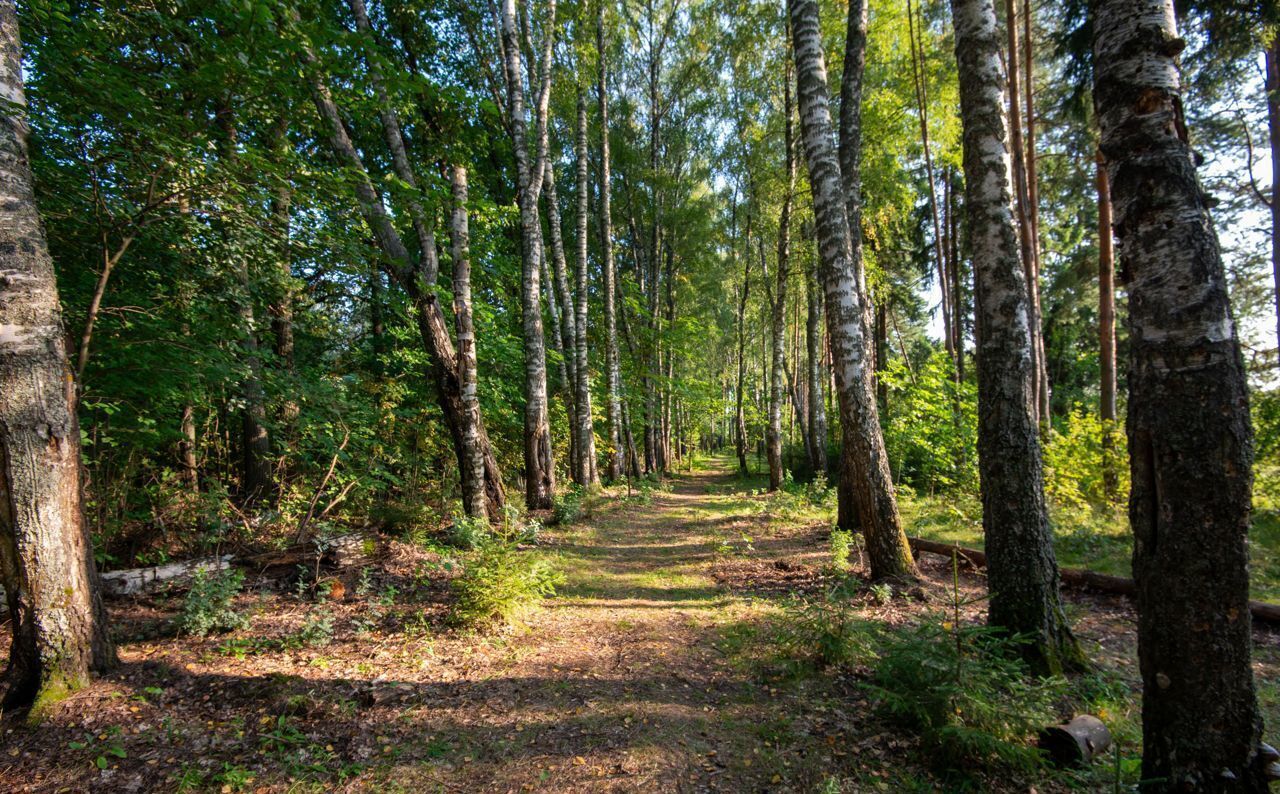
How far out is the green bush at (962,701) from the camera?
2.61 metres

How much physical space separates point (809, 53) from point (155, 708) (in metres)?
8.44

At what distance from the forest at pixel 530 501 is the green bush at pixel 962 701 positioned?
2cm

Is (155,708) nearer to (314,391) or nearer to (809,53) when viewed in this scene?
(314,391)

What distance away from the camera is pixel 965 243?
1670 centimetres

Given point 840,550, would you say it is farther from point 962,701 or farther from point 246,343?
point 246,343

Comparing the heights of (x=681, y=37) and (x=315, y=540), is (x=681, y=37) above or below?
above

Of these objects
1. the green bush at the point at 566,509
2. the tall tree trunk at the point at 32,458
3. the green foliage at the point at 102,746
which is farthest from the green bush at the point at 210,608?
the green bush at the point at 566,509

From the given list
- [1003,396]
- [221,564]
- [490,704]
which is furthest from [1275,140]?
[221,564]

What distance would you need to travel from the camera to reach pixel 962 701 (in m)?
2.70

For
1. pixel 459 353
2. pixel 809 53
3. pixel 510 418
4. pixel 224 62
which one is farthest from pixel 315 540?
pixel 809 53

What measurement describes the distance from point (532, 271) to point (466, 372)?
3.03 m

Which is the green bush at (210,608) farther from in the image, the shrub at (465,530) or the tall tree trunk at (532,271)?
the tall tree trunk at (532,271)

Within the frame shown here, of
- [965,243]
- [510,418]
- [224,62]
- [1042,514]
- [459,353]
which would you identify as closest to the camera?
[1042,514]

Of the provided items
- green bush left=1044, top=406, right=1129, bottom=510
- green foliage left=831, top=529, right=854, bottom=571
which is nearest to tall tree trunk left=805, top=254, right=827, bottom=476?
green bush left=1044, top=406, right=1129, bottom=510
